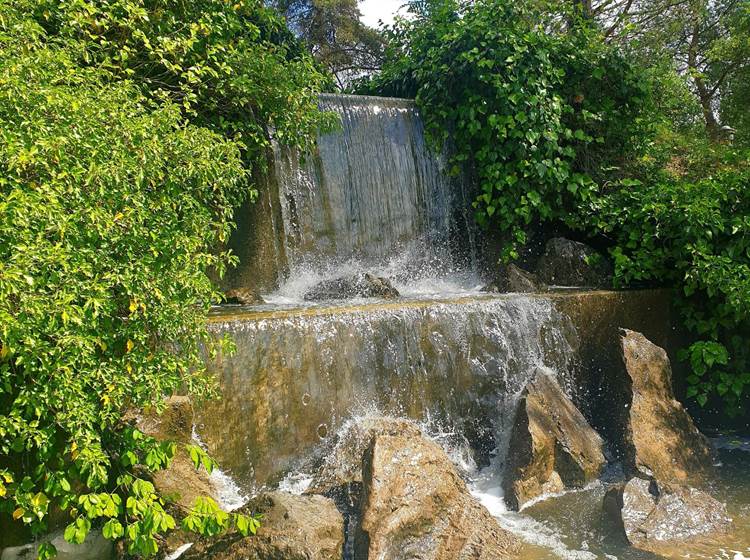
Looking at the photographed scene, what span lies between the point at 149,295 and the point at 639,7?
51.2ft

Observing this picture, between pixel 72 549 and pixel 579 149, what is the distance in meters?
8.03

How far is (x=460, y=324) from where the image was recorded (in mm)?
5754

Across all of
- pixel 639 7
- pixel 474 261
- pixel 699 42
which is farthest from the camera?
pixel 699 42

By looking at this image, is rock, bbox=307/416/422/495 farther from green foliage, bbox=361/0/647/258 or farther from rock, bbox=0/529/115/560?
green foliage, bbox=361/0/647/258

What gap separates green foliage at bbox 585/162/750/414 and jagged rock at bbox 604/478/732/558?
8.40ft

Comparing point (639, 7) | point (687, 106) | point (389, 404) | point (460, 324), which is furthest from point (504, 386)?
point (639, 7)

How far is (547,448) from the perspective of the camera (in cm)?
515

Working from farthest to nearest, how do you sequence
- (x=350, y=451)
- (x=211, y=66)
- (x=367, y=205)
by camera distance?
(x=367, y=205)
(x=211, y=66)
(x=350, y=451)

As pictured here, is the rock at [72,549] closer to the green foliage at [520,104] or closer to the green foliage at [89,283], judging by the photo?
the green foliage at [89,283]

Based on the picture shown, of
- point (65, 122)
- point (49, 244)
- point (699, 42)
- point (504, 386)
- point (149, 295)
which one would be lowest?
point (504, 386)

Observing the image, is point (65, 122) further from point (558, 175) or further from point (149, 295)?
point (558, 175)

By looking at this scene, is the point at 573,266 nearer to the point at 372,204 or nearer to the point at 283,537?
the point at 372,204

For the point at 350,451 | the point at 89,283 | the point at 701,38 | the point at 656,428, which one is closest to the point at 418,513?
the point at 350,451

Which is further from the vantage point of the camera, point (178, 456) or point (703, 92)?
point (703, 92)
